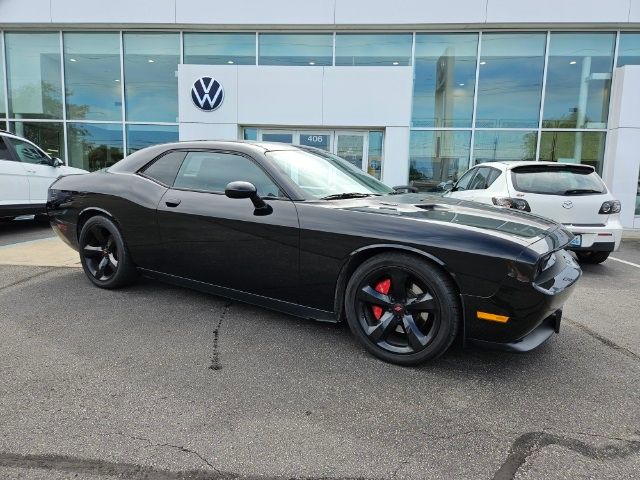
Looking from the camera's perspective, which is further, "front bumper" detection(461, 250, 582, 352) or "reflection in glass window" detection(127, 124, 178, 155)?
"reflection in glass window" detection(127, 124, 178, 155)

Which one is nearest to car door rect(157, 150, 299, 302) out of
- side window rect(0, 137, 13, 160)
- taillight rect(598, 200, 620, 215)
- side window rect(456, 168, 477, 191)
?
taillight rect(598, 200, 620, 215)

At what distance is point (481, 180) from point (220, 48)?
8.52 metres

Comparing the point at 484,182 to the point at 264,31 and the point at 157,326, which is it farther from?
the point at 264,31

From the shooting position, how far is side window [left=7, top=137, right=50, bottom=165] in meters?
7.89

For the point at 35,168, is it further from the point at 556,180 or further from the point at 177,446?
the point at 556,180

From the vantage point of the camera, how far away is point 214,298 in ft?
13.9

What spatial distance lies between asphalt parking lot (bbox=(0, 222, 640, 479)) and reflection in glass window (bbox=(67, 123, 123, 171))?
9.60 meters

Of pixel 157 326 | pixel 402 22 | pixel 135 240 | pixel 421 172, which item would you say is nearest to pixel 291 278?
pixel 157 326

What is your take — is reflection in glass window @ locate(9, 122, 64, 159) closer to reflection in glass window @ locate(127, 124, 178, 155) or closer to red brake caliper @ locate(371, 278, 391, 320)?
reflection in glass window @ locate(127, 124, 178, 155)

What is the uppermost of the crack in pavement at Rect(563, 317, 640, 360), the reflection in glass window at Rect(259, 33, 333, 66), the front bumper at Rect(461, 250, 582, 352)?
the reflection in glass window at Rect(259, 33, 333, 66)

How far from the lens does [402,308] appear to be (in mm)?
2852

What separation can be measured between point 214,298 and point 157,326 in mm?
749

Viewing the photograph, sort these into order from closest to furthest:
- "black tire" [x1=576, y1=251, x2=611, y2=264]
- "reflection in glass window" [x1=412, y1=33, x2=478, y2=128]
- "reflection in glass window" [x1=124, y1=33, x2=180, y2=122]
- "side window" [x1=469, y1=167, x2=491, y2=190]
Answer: "black tire" [x1=576, y1=251, x2=611, y2=264] → "side window" [x1=469, y1=167, x2=491, y2=190] → "reflection in glass window" [x1=412, y1=33, x2=478, y2=128] → "reflection in glass window" [x1=124, y1=33, x2=180, y2=122]

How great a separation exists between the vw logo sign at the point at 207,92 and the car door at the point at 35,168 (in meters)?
3.66
